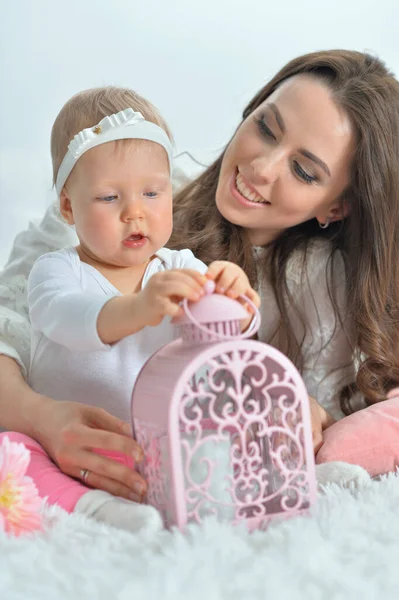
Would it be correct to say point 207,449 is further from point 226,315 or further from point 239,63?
point 239,63

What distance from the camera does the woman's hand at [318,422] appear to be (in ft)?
5.15

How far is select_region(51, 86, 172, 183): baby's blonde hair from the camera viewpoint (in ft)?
4.82

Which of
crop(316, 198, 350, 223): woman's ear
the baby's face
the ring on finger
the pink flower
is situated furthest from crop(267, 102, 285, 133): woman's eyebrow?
the pink flower

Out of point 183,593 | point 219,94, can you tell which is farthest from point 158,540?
point 219,94

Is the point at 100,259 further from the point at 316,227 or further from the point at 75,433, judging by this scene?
the point at 316,227

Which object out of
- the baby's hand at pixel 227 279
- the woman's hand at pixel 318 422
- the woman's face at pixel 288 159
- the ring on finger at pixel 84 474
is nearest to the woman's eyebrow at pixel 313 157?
the woman's face at pixel 288 159

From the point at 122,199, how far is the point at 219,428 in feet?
1.64

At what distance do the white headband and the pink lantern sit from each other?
1.43 ft

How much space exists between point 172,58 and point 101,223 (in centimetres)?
205

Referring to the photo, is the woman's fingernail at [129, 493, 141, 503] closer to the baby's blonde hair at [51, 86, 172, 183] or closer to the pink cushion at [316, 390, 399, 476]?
the pink cushion at [316, 390, 399, 476]

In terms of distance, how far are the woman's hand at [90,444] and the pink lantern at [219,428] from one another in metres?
0.02

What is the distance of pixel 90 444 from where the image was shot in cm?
126

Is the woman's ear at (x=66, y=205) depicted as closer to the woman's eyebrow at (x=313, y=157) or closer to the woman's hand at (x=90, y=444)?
the woman's hand at (x=90, y=444)

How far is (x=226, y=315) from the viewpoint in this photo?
1076mm
